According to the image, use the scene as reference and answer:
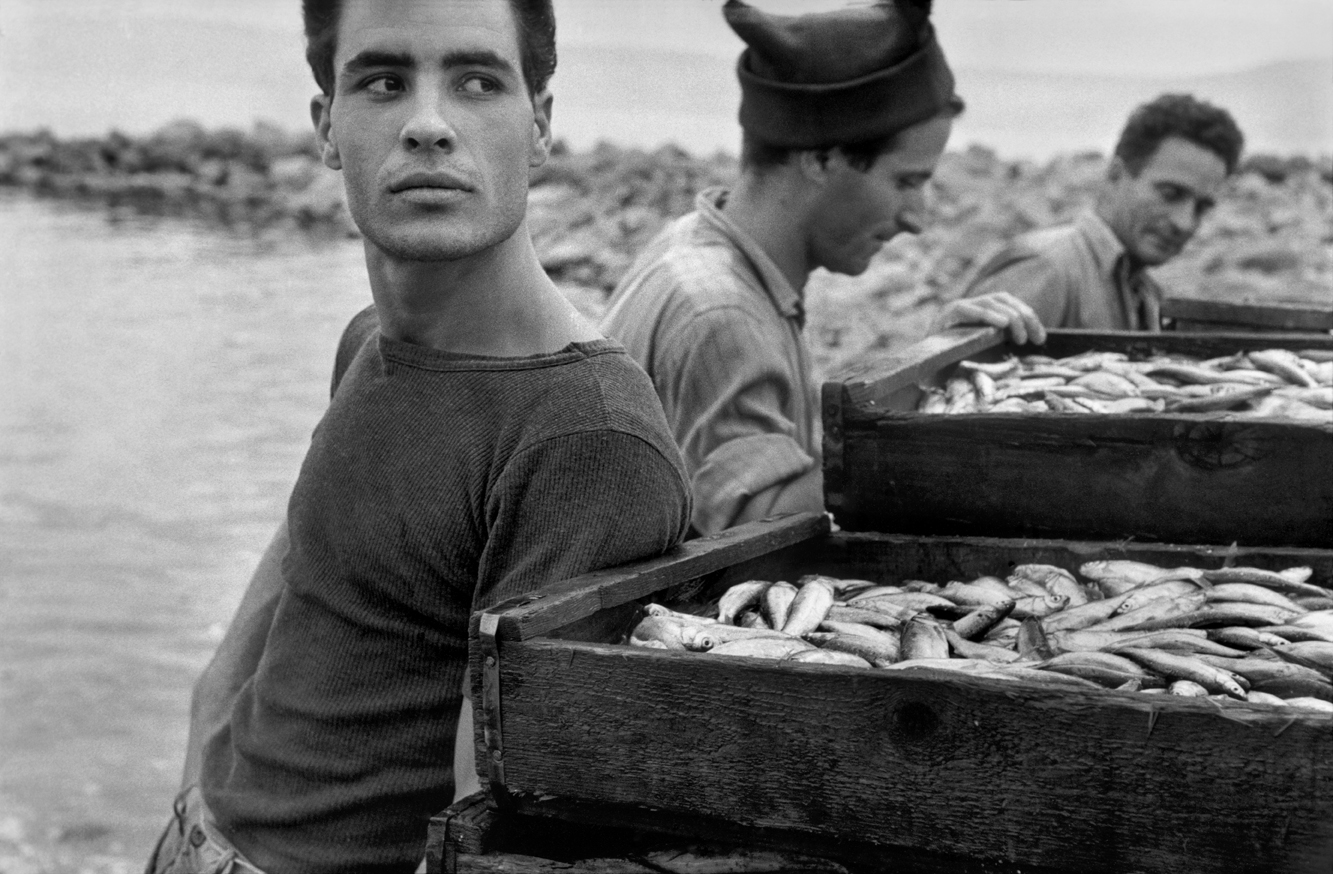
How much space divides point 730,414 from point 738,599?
1148 millimetres

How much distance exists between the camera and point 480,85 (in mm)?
2291

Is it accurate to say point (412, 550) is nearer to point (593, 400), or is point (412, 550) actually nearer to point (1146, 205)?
point (593, 400)

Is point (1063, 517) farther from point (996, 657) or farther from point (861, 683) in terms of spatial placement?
point (861, 683)

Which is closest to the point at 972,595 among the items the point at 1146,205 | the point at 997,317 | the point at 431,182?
the point at 431,182

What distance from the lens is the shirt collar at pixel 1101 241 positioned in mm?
5854

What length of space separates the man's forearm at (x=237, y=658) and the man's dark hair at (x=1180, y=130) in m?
4.40

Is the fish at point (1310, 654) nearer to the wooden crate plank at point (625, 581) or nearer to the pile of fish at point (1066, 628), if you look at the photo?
the pile of fish at point (1066, 628)

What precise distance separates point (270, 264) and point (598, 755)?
88.9 feet

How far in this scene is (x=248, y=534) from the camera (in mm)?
12141

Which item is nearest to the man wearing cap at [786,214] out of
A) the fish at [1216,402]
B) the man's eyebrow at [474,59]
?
the fish at [1216,402]

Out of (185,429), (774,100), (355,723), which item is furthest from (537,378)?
(185,429)

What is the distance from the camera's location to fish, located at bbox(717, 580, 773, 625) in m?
2.49

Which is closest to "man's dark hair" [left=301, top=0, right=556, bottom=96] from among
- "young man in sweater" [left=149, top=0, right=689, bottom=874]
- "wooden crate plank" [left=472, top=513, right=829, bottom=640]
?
"young man in sweater" [left=149, top=0, right=689, bottom=874]

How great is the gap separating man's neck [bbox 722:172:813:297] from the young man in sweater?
5.71 ft
